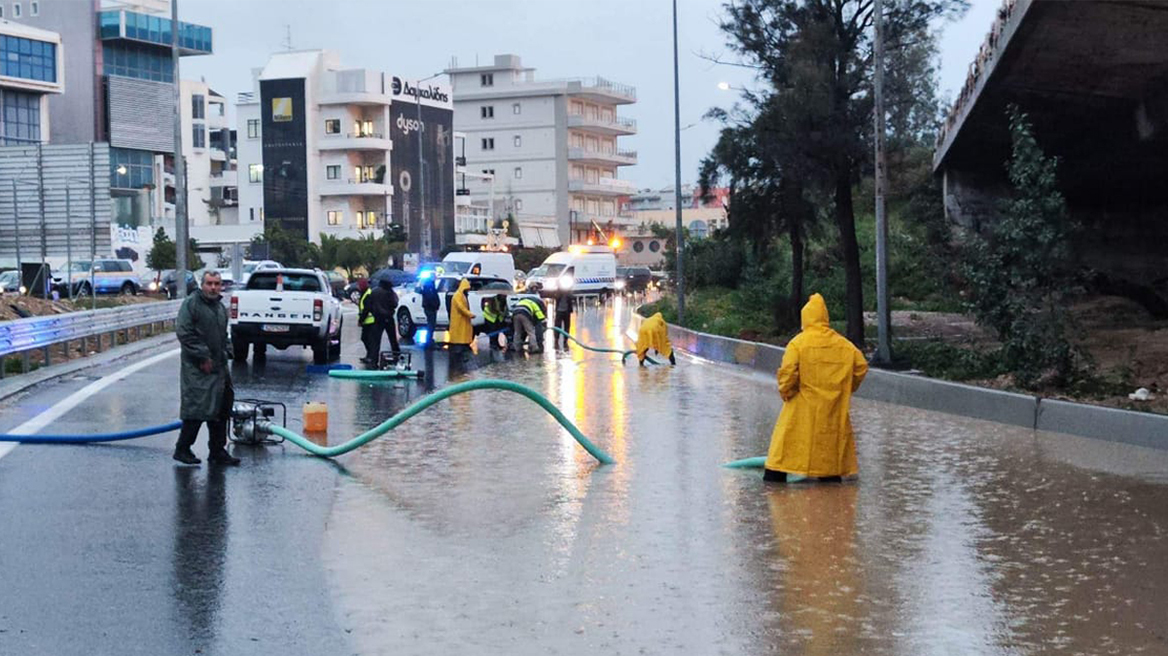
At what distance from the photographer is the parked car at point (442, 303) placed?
33.9m

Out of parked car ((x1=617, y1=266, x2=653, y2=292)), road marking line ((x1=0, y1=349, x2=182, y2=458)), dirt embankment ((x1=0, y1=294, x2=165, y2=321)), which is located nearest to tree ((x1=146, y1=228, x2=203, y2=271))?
parked car ((x1=617, y1=266, x2=653, y2=292))

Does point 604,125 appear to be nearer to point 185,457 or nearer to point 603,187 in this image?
point 603,187

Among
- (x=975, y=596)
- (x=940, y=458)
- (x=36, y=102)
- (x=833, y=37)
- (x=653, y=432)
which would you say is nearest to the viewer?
(x=975, y=596)

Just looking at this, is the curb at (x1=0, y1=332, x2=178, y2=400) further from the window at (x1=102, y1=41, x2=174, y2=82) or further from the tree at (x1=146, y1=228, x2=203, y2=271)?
the window at (x1=102, y1=41, x2=174, y2=82)

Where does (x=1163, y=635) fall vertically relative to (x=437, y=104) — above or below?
below

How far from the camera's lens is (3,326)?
19.1 metres

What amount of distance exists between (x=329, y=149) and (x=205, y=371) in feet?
329

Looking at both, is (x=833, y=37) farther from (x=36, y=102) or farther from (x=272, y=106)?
(x=272, y=106)

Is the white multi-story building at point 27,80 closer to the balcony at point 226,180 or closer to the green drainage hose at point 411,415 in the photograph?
the balcony at point 226,180

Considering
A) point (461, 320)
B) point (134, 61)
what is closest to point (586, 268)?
point (461, 320)

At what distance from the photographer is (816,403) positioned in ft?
37.9

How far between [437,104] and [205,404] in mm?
105806

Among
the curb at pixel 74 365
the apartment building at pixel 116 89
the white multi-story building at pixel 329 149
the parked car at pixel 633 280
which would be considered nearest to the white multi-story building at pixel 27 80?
the apartment building at pixel 116 89

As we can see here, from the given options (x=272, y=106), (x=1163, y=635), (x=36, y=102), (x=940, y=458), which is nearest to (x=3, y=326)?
(x=940, y=458)
